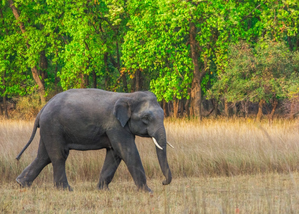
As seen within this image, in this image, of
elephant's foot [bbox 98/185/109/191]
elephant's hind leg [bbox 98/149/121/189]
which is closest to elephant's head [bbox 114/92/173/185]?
elephant's hind leg [bbox 98/149/121/189]

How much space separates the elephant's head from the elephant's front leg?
0.19 m

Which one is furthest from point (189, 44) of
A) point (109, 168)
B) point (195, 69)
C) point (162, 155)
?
point (162, 155)

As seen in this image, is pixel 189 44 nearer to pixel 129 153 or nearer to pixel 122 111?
pixel 122 111

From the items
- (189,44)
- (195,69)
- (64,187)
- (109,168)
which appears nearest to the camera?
(64,187)

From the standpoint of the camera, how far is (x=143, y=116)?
7.81 m

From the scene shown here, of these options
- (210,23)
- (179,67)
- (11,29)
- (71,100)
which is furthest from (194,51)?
(71,100)

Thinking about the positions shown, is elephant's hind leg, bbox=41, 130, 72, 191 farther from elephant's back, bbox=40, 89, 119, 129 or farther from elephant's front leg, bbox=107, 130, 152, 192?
elephant's front leg, bbox=107, 130, 152, 192

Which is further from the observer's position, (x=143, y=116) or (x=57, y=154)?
Answer: (x=57, y=154)

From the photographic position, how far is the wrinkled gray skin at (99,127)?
7.78 m

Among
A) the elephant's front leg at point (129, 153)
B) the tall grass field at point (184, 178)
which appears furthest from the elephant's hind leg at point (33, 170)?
the elephant's front leg at point (129, 153)

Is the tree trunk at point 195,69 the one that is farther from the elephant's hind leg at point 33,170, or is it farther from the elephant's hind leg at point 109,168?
the elephant's hind leg at point 33,170

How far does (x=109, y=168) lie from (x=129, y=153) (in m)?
0.65

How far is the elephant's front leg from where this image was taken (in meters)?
7.75

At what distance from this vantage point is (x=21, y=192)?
783 cm
